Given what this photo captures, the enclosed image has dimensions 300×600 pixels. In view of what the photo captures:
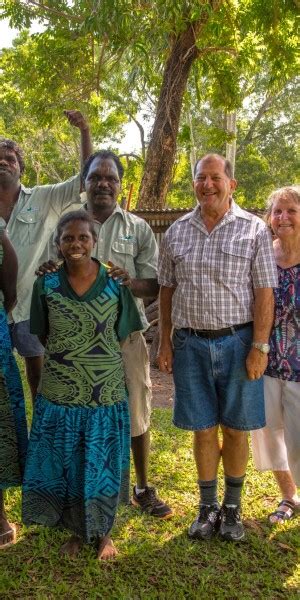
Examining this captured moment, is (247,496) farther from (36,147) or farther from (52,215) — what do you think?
(36,147)

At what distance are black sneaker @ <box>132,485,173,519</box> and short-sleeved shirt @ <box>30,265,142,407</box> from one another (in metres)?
1.02

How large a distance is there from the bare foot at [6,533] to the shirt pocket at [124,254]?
154 centimetres

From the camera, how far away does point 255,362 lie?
2861 mm

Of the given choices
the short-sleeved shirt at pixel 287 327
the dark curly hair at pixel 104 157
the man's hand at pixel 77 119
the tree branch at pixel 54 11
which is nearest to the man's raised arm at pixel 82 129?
the man's hand at pixel 77 119

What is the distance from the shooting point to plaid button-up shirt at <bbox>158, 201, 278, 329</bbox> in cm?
283

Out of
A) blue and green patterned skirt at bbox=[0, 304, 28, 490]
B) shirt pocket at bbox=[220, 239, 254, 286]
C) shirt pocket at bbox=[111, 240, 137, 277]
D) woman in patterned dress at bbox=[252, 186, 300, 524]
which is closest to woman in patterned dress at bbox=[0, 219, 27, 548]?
blue and green patterned skirt at bbox=[0, 304, 28, 490]

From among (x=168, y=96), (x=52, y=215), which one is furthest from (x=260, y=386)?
(x=168, y=96)

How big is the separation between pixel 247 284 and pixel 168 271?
0.46 metres

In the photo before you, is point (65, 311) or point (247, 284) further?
point (247, 284)

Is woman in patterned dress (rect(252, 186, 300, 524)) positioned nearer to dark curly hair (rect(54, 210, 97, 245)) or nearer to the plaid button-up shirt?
the plaid button-up shirt

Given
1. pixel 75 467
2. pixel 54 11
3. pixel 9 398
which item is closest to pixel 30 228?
pixel 9 398

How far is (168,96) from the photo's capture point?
324 inches

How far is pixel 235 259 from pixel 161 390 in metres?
4.26

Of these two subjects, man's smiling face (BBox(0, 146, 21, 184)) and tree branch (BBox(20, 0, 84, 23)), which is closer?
man's smiling face (BBox(0, 146, 21, 184))
